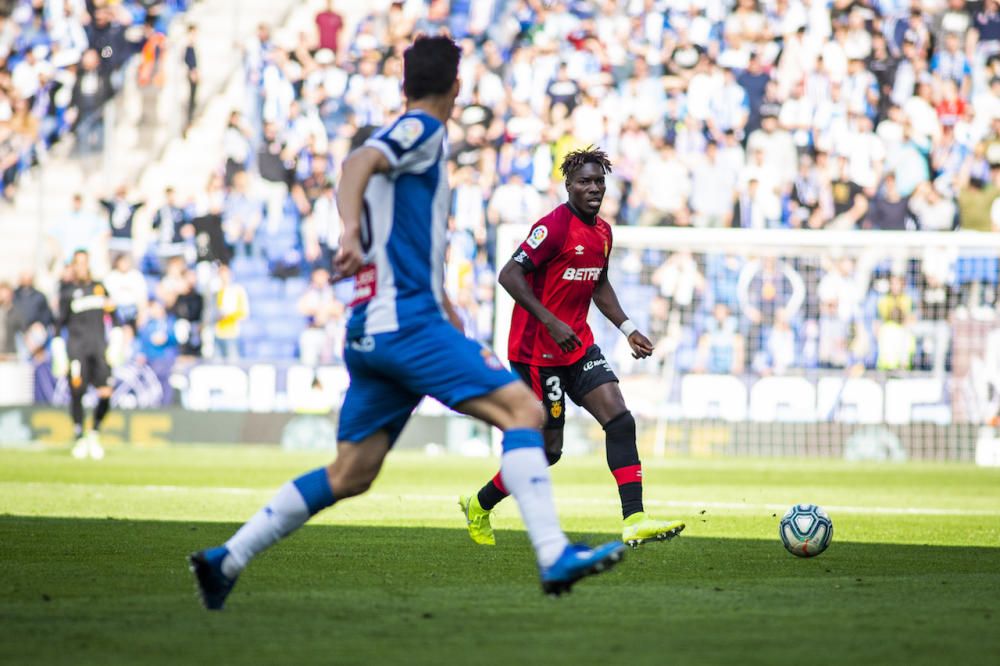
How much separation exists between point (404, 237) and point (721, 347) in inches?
668

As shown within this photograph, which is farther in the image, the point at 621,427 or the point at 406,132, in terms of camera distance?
the point at 621,427

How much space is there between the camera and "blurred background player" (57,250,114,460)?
21.1 m

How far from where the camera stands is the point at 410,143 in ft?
20.9

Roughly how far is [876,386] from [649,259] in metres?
3.81

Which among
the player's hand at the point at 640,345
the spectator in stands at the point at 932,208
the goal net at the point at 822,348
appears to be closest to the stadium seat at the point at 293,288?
the goal net at the point at 822,348

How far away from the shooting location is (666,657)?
5.36 metres

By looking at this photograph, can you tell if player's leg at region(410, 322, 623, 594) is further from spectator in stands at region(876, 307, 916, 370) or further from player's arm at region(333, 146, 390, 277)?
spectator in stands at region(876, 307, 916, 370)

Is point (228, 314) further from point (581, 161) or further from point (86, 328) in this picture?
point (581, 161)

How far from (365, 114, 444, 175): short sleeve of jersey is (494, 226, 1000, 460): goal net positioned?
15.9 meters

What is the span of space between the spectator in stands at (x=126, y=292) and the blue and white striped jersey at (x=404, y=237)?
61.6ft

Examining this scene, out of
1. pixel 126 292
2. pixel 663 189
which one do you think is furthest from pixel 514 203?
pixel 126 292

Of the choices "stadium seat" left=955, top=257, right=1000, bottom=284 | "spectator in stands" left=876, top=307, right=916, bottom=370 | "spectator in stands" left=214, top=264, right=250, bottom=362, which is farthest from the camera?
"spectator in stands" left=214, top=264, right=250, bottom=362

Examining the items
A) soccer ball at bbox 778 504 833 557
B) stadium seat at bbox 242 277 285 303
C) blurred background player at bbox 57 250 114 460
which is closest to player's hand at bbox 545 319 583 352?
soccer ball at bbox 778 504 833 557

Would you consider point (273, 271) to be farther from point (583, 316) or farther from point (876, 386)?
point (583, 316)
